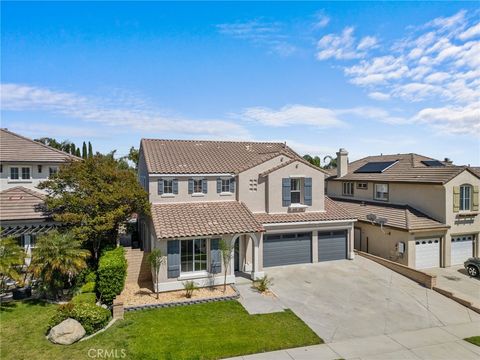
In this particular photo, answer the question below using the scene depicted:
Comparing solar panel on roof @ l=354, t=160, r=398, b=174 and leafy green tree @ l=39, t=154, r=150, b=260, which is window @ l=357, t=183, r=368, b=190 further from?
leafy green tree @ l=39, t=154, r=150, b=260

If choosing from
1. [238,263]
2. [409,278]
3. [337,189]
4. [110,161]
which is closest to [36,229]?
[110,161]

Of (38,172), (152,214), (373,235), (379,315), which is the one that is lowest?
(379,315)

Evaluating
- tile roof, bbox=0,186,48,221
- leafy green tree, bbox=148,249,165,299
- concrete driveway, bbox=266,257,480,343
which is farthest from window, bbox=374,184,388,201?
tile roof, bbox=0,186,48,221

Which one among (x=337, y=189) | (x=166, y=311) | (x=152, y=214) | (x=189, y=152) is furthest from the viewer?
(x=337, y=189)

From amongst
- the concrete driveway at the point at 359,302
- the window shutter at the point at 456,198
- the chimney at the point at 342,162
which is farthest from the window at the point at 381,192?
the concrete driveway at the point at 359,302

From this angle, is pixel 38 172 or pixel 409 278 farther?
pixel 38 172

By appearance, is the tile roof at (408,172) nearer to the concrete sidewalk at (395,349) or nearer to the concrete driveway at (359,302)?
the concrete driveway at (359,302)

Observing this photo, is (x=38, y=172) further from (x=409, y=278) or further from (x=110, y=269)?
(x=409, y=278)
